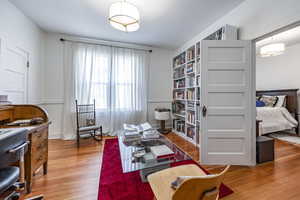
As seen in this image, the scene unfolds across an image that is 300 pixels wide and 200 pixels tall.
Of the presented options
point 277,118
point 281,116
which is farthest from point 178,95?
point 281,116

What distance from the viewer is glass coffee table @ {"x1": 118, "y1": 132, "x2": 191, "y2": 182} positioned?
4.75ft

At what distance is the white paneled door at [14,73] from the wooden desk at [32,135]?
533 millimetres

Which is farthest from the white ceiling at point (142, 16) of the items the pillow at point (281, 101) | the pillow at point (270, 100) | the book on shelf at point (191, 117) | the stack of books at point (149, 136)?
the pillow at point (281, 101)

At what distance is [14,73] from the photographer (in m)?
2.16

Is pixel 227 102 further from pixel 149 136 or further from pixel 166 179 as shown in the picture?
pixel 166 179

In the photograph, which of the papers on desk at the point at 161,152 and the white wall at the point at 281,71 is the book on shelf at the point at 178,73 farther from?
the white wall at the point at 281,71

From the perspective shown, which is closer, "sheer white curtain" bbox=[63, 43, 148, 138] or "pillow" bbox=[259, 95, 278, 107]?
"sheer white curtain" bbox=[63, 43, 148, 138]

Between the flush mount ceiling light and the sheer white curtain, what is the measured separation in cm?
152

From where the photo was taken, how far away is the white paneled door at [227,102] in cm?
195

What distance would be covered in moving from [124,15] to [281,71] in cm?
507

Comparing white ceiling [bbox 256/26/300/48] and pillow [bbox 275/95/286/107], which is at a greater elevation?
white ceiling [bbox 256/26/300/48]

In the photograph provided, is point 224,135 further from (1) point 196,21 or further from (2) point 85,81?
(2) point 85,81

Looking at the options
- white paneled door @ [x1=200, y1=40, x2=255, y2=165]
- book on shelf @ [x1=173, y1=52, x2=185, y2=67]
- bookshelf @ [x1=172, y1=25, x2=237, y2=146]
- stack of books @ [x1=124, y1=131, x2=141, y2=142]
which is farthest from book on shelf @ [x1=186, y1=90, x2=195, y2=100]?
stack of books @ [x1=124, y1=131, x2=141, y2=142]

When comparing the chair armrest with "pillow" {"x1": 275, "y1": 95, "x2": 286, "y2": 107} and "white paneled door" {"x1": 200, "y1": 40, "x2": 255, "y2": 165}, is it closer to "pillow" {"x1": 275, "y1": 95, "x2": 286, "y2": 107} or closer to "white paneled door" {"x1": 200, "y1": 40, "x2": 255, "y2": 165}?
"white paneled door" {"x1": 200, "y1": 40, "x2": 255, "y2": 165}
